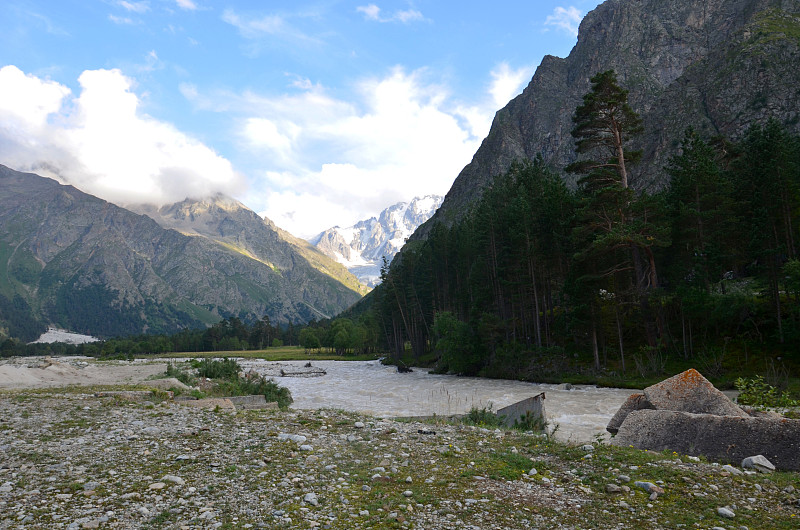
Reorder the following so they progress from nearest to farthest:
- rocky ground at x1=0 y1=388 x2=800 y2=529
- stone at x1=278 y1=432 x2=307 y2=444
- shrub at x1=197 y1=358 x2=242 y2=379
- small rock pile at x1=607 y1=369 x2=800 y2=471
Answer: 1. rocky ground at x1=0 y1=388 x2=800 y2=529
2. small rock pile at x1=607 y1=369 x2=800 y2=471
3. stone at x1=278 y1=432 x2=307 y2=444
4. shrub at x1=197 y1=358 x2=242 y2=379

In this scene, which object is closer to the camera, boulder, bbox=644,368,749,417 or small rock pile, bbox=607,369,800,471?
small rock pile, bbox=607,369,800,471

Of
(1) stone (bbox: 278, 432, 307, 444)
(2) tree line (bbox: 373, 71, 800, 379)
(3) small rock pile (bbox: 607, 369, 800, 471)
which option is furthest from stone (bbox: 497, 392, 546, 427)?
(2) tree line (bbox: 373, 71, 800, 379)

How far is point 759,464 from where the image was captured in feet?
30.8

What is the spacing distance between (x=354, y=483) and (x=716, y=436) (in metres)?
9.03

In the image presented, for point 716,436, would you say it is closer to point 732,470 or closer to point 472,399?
point 732,470

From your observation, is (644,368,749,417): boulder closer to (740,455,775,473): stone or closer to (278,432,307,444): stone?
(740,455,775,473): stone

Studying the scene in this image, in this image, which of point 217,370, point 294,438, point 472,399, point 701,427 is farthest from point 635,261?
point 217,370

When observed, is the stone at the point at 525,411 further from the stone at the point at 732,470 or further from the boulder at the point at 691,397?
the stone at the point at 732,470

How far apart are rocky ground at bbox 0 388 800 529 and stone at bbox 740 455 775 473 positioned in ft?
1.70

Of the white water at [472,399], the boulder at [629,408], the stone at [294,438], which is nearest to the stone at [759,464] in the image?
the boulder at [629,408]

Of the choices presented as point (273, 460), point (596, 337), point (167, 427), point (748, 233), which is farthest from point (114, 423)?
point (748, 233)

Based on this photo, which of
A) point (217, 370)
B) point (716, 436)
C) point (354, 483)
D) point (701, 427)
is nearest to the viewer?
point (354, 483)

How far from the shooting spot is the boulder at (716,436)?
9711 millimetres

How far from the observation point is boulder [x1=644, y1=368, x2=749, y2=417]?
13.0 meters
